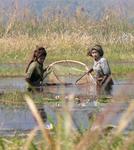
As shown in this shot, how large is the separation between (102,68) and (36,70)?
1.50 m

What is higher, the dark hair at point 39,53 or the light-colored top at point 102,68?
the dark hair at point 39,53

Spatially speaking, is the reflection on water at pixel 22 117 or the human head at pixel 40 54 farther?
the human head at pixel 40 54

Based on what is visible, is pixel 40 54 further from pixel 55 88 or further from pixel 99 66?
pixel 99 66

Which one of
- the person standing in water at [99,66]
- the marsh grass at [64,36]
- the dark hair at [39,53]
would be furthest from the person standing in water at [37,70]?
the marsh grass at [64,36]

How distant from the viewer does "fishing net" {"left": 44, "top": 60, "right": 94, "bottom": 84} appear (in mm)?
13914

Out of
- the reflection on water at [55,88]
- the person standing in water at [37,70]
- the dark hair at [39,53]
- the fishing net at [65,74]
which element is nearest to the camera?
the reflection on water at [55,88]

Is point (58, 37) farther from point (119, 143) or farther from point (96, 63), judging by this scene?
point (119, 143)

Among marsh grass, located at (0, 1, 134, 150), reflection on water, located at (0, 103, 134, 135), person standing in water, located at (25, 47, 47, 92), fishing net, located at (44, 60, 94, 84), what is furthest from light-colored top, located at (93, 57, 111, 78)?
marsh grass, located at (0, 1, 134, 150)

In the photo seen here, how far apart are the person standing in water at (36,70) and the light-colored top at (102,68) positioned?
1226 mm

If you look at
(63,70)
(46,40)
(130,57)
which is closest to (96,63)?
(63,70)

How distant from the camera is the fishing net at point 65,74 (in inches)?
548

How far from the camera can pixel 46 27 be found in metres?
25.5

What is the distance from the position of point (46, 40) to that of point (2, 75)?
7.09 m

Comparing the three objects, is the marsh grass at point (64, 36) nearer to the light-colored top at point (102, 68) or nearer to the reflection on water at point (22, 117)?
the light-colored top at point (102, 68)
